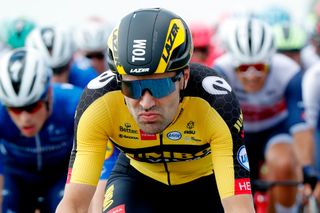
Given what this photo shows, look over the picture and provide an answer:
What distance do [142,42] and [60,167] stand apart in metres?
3.59

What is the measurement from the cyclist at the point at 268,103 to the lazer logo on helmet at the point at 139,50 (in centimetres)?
474

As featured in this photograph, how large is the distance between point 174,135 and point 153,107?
553 millimetres

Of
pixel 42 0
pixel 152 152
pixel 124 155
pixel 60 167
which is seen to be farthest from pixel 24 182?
pixel 42 0

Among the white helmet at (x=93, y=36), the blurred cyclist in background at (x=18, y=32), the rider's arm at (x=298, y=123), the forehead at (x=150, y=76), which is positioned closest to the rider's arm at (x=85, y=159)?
the forehead at (x=150, y=76)

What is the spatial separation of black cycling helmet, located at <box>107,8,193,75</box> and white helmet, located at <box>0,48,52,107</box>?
257cm

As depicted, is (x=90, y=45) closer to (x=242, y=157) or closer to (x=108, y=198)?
(x=108, y=198)

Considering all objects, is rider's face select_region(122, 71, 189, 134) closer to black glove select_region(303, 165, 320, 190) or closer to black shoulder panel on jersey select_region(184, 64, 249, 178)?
black shoulder panel on jersey select_region(184, 64, 249, 178)

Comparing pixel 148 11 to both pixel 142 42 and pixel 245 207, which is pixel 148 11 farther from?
pixel 245 207

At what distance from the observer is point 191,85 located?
18.4ft

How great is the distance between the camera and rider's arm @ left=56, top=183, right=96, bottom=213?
17.4 ft

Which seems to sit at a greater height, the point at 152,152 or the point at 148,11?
the point at 148,11

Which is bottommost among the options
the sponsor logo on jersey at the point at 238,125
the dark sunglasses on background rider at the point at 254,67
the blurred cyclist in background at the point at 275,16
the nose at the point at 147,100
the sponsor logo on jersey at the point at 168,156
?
the blurred cyclist in background at the point at 275,16

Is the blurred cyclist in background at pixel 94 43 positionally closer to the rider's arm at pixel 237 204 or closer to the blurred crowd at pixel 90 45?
the blurred crowd at pixel 90 45

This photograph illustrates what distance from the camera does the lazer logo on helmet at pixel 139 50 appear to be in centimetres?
505
